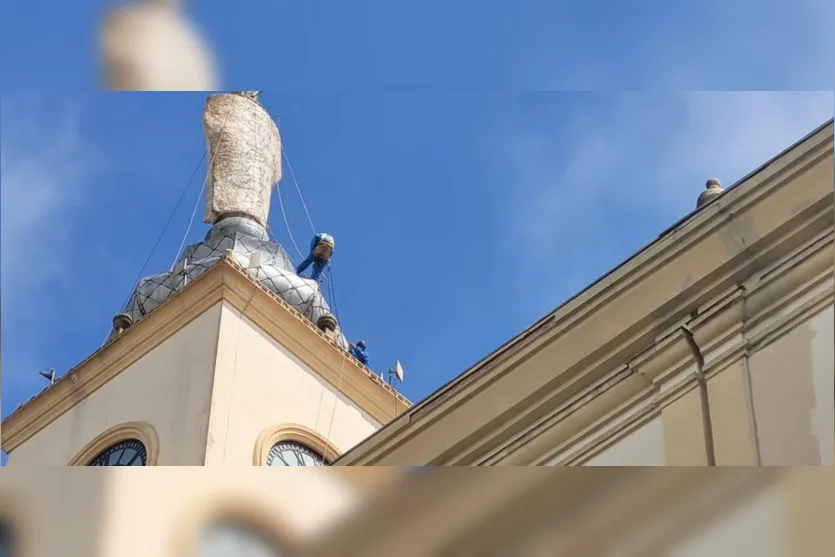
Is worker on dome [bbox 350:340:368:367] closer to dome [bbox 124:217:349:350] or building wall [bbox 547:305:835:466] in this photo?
dome [bbox 124:217:349:350]

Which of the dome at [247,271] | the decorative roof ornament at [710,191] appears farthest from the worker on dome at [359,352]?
the decorative roof ornament at [710,191]

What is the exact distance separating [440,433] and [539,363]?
3.11ft

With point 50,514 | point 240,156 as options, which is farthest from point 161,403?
point 50,514

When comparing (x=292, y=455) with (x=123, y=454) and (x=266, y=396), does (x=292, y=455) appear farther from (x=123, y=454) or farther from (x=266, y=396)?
(x=123, y=454)

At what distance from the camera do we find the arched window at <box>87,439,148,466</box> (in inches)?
949

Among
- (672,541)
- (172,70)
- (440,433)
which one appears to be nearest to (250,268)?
(440,433)

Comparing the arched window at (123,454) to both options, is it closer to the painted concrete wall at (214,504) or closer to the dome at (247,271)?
the dome at (247,271)

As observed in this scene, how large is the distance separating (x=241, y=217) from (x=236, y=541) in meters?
24.4

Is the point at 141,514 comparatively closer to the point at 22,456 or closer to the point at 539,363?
the point at 539,363

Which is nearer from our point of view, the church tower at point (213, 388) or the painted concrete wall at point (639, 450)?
the painted concrete wall at point (639, 450)

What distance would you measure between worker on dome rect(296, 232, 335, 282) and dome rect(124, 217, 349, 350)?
0.45 meters

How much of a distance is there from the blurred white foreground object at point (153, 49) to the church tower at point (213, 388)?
1283 cm

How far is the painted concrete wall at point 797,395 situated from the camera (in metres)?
10.1

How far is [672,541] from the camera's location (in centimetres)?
686
